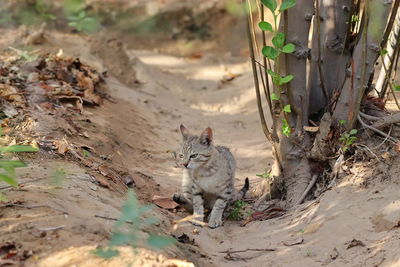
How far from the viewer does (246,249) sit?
17.7 ft

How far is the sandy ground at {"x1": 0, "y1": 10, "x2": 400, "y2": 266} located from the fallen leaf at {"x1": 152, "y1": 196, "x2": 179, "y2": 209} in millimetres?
118

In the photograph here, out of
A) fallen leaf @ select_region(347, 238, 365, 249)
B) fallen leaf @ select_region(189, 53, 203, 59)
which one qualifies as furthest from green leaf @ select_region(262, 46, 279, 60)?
fallen leaf @ select_region(189, 53, 203, 59)

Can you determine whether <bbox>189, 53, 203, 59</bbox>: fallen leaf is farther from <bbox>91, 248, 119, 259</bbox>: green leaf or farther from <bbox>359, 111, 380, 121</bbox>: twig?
<bbox>91, 248, 119, 259</bbox>: green leaf

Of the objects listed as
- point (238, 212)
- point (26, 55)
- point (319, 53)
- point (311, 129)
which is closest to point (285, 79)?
point (319, 53)

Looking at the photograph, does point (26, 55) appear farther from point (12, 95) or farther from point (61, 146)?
point (61, 146)

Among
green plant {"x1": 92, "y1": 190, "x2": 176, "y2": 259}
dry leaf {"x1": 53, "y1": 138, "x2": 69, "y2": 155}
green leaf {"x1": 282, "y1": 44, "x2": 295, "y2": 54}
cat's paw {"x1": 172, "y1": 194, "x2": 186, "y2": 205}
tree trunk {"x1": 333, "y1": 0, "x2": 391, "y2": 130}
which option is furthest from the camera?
cat's paw {"x1": 172, "y1": 194, "x2": 186, "y2": 205}

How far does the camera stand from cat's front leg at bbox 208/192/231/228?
6.20 m

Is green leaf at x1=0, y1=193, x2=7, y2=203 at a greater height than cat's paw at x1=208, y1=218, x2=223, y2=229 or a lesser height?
greater

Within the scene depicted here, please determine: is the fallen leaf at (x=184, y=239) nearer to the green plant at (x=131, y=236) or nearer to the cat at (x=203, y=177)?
the green plant at (x=131, y=236)

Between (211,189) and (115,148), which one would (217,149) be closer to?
(211,189)

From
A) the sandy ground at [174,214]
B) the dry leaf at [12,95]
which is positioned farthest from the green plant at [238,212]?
the dry leaf at [12,95]

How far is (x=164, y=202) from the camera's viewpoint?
6383 millimetres

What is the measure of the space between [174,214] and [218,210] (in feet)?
1.53

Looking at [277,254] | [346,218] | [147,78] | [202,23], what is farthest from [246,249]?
[202,23]
